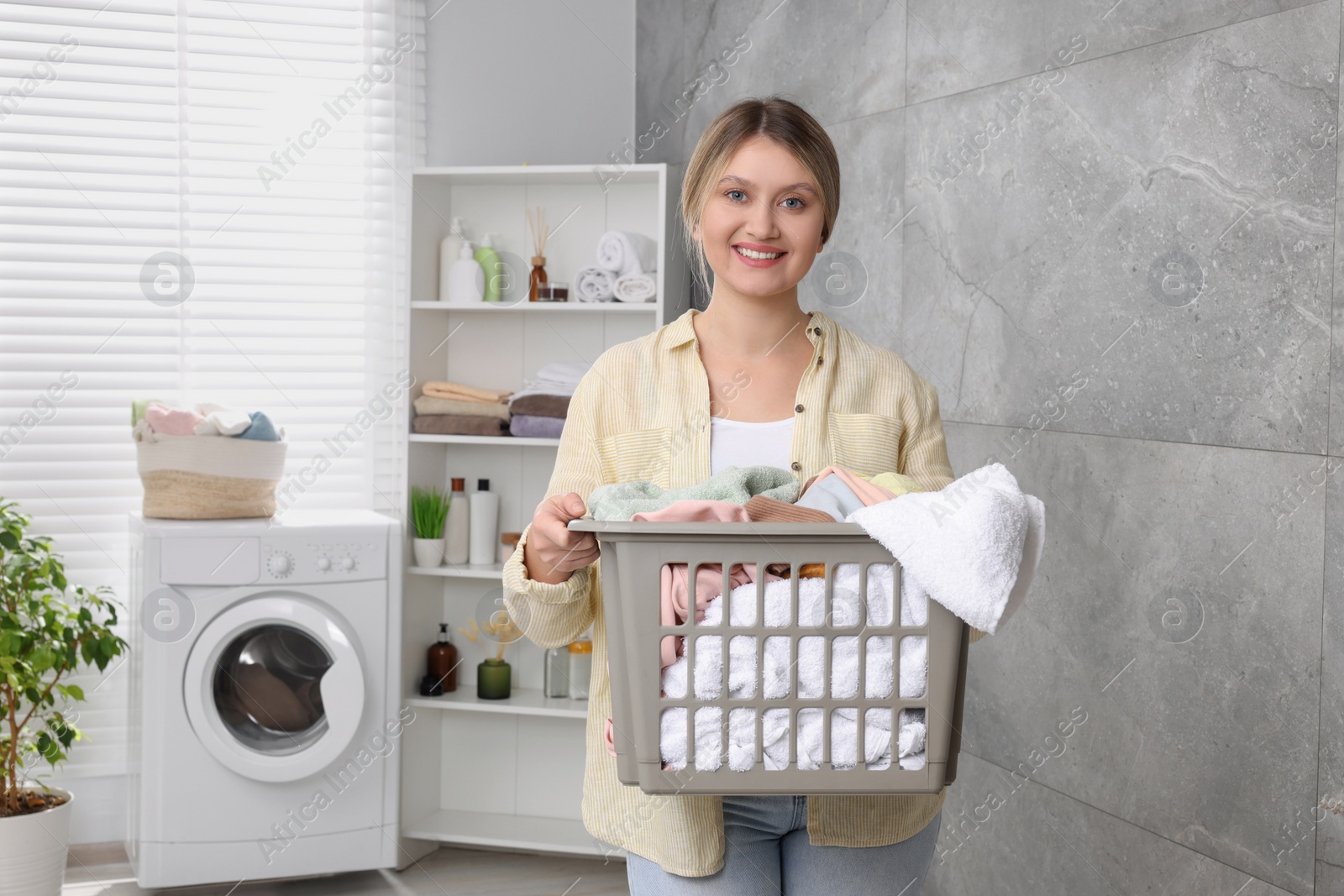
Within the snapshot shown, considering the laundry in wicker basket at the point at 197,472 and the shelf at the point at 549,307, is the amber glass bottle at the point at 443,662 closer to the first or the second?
the laundry in wicker basket at the point at 197,472

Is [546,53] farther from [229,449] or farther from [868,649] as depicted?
[868,649]

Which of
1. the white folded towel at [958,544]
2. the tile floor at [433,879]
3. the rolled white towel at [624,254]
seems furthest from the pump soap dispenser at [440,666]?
the white folded towel at [958,544]

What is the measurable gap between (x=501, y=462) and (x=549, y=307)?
0.57 metres

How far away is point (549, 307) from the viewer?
10.4ft

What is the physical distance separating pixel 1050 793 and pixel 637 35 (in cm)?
268

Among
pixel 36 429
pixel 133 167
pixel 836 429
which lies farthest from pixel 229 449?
pixel 836 429

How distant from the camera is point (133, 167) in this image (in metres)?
3.23

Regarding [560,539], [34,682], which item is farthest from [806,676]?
[34,682]

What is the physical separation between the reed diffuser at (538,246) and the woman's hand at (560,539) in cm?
221

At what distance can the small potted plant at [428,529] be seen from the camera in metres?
3.24

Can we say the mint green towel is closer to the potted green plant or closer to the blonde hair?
the blonde hair

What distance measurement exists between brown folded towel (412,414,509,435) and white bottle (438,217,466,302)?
378 mm

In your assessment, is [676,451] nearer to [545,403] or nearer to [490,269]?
[545,403]

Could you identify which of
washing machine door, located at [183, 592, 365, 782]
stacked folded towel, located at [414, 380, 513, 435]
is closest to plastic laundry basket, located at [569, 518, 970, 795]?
washing machine door, located at [183, 592, 365, 782]
